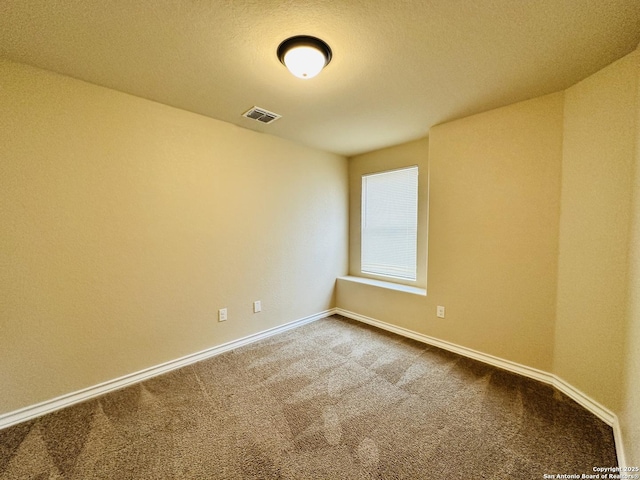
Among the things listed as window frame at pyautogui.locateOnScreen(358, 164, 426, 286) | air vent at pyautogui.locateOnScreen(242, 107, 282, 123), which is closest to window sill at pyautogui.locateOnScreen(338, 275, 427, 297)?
window frame at pyautogui.locateOnScreen(358, 164, 426, 286)

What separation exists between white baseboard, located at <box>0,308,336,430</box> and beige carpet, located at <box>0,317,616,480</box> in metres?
0.07

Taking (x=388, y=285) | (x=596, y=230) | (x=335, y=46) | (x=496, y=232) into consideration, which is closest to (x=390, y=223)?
(x=388, y=285)

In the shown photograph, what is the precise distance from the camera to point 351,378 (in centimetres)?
214

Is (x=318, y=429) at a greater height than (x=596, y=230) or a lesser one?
lesser

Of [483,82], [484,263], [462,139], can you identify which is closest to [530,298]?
[484,263]

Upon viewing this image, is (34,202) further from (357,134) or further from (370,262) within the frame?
(370,262)

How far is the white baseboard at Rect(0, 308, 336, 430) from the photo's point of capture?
165cm

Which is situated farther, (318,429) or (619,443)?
(318,429)

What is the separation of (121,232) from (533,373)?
363cm

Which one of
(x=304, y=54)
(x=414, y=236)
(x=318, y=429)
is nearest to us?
(x=304, y=54)

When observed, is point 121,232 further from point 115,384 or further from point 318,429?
point 318,429

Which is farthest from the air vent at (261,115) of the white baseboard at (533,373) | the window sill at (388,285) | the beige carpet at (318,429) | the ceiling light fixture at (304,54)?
the white baseboard at (533,373)

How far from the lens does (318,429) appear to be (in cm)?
158

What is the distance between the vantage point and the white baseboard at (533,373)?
5.15ft
